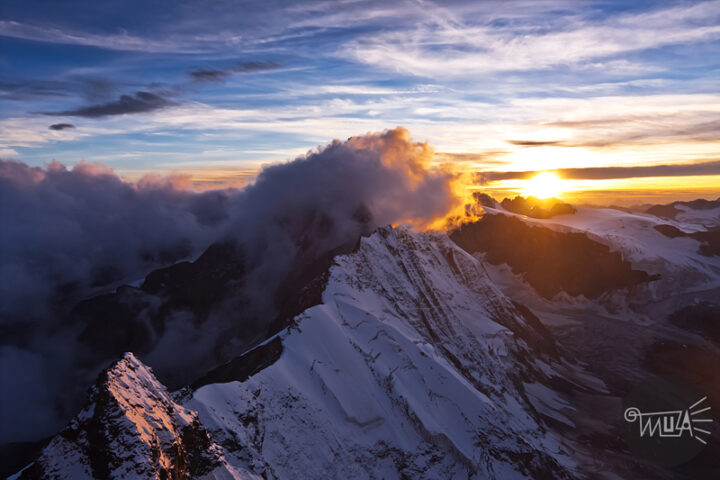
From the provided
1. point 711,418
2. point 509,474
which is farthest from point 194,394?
point 711,418

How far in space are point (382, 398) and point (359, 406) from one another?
4837 mm

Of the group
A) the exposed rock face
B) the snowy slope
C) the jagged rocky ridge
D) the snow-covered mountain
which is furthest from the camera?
the snowy slope

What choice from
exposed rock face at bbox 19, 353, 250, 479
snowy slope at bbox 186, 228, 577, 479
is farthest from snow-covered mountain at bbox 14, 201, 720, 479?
snowy slope at bbox 186, 228, 577, 479

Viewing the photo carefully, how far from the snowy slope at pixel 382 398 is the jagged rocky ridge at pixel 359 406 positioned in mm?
210

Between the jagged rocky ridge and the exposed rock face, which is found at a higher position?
the exposed rock face

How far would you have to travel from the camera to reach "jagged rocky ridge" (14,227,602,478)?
3566 centimetres

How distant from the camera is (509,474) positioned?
246ft

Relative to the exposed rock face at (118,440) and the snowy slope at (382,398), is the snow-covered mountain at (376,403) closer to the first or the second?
the exposed rock face at (118,440)

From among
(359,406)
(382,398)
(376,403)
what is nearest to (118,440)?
(359,406)

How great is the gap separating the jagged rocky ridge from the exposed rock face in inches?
3.4

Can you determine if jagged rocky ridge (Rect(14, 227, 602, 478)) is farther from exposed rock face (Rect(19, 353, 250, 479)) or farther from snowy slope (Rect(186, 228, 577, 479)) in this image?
snowy slope (Rect(186, 228, 577, 479))

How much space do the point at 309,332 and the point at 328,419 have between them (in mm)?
16433

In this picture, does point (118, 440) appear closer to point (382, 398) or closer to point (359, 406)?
point (359, 406)

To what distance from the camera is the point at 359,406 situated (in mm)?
72688
